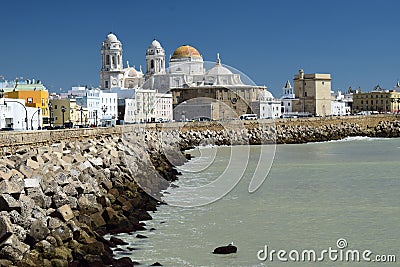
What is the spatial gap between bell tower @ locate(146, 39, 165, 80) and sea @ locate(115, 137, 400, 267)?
147 feet

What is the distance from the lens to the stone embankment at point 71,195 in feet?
25.2

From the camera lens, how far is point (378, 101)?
7681 centimetres

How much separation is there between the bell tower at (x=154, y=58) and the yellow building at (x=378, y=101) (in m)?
27.9

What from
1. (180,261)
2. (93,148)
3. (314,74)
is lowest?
(180,261)

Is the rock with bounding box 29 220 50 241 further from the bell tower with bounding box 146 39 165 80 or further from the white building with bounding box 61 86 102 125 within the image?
the bell tower with bounding box 146 39 165 80

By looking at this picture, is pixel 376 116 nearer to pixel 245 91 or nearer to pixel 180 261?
pixel 245 91

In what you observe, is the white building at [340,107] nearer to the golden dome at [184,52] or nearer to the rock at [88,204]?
the golden dome at [184,52]

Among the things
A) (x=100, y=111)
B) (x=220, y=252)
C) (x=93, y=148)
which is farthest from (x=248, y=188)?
(x=100, y=111)

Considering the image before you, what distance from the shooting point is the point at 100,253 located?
8125mm

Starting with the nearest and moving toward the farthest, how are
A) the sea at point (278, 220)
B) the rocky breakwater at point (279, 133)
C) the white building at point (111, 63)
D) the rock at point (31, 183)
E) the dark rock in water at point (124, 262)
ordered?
the dark rock in water at point (124, 262) → the sea at point (278, 220) → the rock at point (31, 183) → the rocky breakwater at point (279, 133) → the white building at point (111, 63)

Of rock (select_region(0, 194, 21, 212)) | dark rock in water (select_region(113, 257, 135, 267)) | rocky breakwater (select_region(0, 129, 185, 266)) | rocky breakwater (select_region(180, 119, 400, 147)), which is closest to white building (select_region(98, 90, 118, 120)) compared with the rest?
rocky breakwater (select_region(180, 119, 400, 147))

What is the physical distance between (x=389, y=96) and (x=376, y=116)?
88.6ft

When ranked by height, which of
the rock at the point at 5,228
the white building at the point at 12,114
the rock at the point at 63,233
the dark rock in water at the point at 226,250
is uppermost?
the white building at the point at 12,114

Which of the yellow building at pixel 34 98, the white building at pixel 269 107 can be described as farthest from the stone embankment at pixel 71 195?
the white building at pixel 269 107
